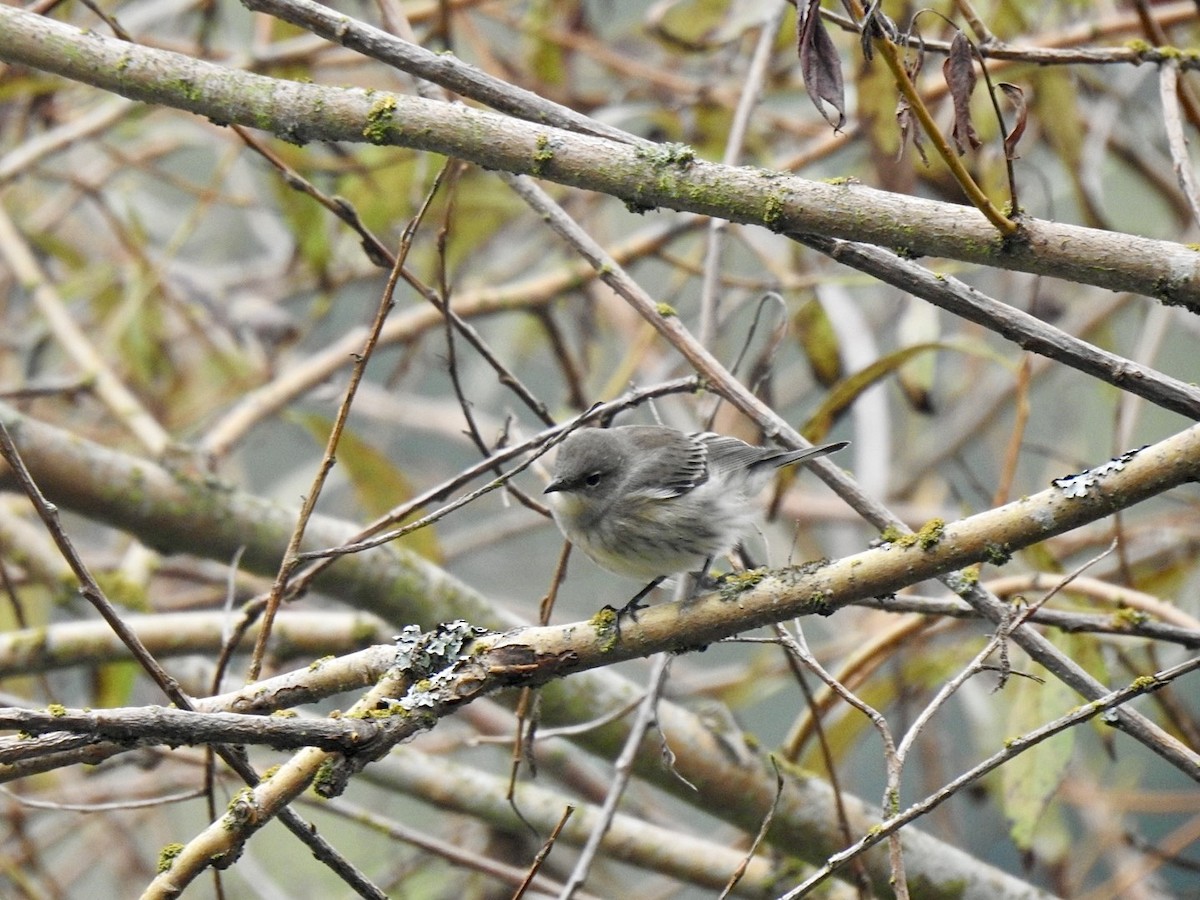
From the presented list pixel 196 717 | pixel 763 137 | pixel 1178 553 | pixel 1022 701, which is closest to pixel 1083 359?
pixel 1022 701

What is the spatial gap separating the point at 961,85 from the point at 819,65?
209mm

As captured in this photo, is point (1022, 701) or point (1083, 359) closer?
point (1083, 359)

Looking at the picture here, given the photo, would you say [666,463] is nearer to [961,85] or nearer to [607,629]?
[607,629]

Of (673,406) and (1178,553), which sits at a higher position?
(673,406)

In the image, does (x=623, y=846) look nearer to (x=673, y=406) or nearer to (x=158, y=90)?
(x=158, y=90)

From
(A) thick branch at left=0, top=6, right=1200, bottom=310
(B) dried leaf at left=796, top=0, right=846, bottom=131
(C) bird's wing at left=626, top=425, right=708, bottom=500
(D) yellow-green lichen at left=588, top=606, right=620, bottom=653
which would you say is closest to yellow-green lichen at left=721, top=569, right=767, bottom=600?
(D) yellow-green lichen at left=588, top=606, right=620, bottom=653

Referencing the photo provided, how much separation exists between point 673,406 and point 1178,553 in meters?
2.41

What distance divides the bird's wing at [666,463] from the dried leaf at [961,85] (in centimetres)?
143

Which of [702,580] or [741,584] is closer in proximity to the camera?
[741,584]

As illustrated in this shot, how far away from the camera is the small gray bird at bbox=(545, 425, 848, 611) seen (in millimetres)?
2928

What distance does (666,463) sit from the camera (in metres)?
3.16

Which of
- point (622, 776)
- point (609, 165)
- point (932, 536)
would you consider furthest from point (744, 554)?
point (609, 165)

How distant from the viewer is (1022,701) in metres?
2.92

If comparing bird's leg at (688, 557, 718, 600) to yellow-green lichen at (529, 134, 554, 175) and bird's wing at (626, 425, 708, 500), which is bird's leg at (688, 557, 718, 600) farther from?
yellow-green lichen at (529, 134, 554, 175)
